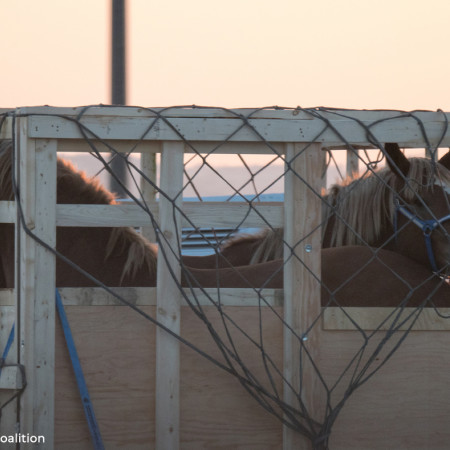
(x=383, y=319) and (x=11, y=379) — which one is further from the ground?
Answer: (x=383, y=319)

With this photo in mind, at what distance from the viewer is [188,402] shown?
8.86 feet

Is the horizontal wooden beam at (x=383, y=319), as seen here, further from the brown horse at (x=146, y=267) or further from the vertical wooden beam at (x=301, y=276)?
the brown horse at (x=146, y=267)

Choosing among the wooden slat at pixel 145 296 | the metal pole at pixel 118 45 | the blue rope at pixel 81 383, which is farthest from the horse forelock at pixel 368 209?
the metal pole at pixel 118 45

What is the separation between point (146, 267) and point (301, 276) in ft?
2.89

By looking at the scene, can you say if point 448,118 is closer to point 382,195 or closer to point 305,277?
point 305,277

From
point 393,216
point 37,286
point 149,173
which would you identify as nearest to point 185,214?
point 37,286

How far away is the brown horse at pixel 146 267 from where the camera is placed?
10.6 feet

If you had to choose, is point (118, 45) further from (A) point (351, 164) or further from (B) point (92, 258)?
(B) point (92, 258)

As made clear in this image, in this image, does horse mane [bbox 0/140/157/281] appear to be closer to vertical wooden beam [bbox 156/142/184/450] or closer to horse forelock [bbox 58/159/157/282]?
horse forelock [bbox 58/159/157/282]

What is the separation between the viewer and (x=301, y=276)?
271 cm

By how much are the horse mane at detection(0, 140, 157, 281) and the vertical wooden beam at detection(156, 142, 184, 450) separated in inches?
24.6

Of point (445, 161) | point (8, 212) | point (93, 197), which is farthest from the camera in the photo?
point (445, 161)

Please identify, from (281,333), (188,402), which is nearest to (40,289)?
→ (188,402)

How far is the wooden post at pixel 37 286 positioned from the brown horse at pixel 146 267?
2.15 feet
